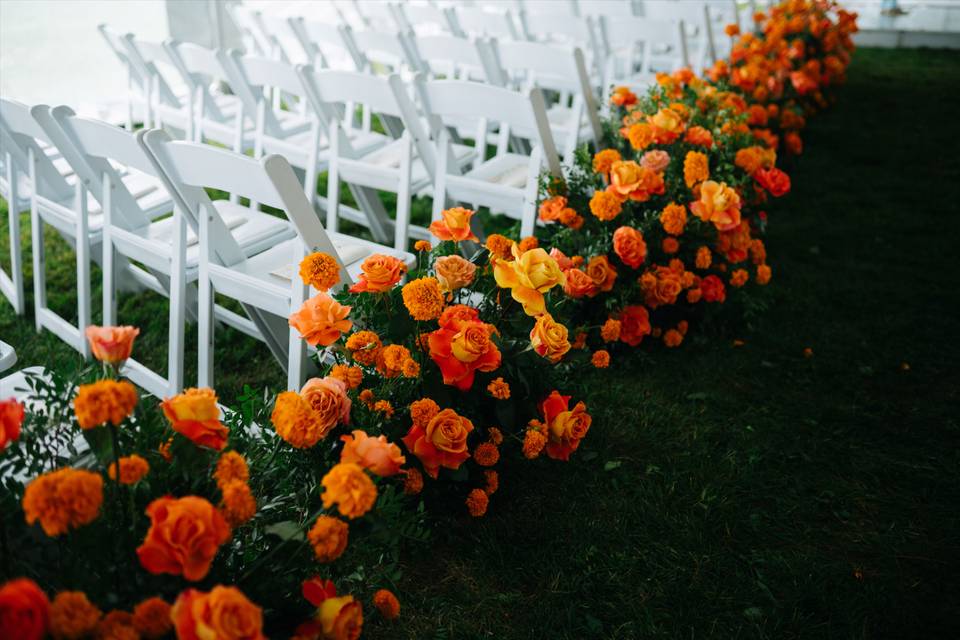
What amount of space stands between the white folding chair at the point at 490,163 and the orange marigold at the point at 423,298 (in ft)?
3.69

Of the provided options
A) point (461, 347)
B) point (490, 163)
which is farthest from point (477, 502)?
point (490, 163)

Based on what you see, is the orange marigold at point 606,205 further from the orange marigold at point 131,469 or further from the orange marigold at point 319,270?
the orange marigold at point 131,469

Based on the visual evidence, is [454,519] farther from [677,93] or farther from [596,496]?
[677,93]

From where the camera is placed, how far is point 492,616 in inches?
70.2

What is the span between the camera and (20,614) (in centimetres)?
83

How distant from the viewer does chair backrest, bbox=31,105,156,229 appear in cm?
207

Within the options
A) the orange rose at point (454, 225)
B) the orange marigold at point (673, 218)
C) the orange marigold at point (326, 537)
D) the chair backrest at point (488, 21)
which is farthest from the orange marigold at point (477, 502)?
the chair backrest at point (488, 21)

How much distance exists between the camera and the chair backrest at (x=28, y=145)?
243cm

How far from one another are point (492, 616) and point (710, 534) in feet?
2.21

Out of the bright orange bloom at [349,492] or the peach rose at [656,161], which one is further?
the peach rose at [656,161]

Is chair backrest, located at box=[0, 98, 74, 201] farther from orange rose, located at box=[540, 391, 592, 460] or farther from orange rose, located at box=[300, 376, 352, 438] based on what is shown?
orange rose, located at box=[540, 391, 592, 460]

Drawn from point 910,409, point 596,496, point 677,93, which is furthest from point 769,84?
point 596,496

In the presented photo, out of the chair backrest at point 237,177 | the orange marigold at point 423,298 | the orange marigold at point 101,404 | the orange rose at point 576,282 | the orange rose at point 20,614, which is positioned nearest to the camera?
the orange rose at point 20,614

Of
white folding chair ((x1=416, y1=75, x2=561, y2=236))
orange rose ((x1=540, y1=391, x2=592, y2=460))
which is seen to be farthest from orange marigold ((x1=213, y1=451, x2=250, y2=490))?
white folding chair ((x1=416, y1=75, x2=561, y2=236))
